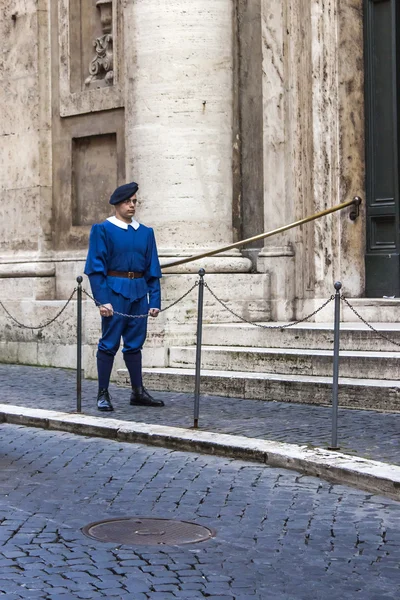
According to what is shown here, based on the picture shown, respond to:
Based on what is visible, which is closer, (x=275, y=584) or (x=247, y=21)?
(x=275, y=584)

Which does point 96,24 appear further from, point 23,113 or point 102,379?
point 102,379

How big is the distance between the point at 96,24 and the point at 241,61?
2.44 metres

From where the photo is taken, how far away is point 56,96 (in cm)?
1571

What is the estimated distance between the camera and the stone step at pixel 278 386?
33.3ft

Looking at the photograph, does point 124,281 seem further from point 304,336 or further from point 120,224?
point 304,336

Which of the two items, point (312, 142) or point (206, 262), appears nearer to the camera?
point (312, 142)

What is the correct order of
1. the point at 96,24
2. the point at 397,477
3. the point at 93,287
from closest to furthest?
the point at 397,477 → the point at 93,287 → the point at 96,24

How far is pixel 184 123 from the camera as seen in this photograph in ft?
43.6

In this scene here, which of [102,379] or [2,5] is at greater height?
[2,5]

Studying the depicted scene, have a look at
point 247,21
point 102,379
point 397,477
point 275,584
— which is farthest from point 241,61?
point 275,584

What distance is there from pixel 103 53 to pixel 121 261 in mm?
5134

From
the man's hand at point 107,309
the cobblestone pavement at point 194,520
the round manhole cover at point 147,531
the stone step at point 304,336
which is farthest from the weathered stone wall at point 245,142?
the round manhole cover at point 147,531

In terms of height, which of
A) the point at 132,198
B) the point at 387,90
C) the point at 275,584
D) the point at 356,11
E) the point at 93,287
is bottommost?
the point at 275,584

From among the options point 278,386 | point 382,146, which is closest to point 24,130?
point 382,146
